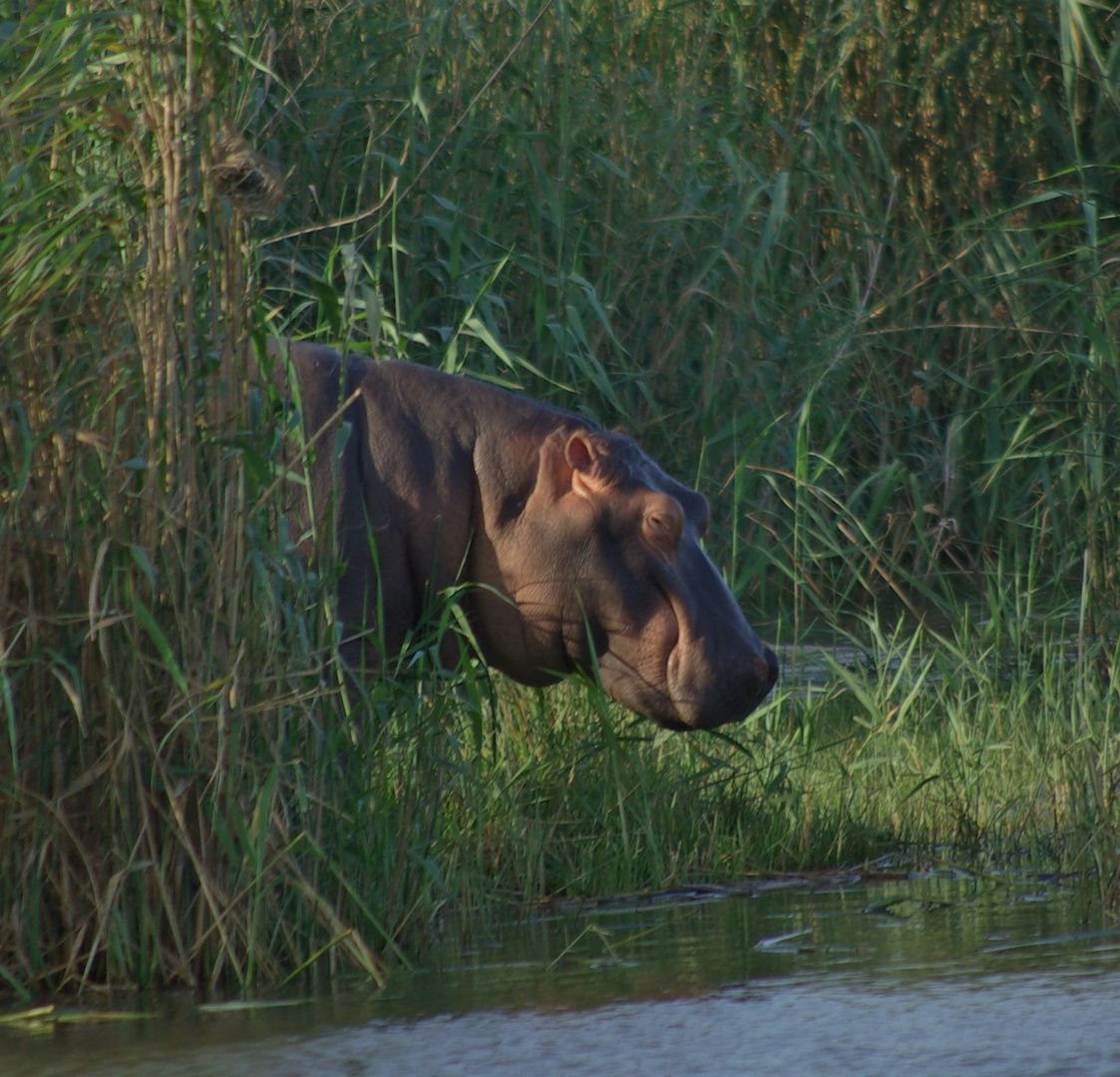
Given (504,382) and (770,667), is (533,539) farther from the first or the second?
(504,382)

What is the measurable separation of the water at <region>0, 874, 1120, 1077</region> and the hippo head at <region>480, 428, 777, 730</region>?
1.00 metres

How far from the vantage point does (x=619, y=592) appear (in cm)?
436

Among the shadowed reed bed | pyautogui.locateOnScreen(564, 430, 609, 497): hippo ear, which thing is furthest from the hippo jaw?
pyautogui.locateOnScreen(564, 430, 609, 497): hippo ear

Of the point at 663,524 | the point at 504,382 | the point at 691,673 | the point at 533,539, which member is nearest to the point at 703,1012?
the point at 691,673

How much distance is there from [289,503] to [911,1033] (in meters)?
1.35

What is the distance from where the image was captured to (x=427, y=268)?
549 cm

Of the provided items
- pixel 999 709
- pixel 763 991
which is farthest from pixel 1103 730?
pixel 763 991

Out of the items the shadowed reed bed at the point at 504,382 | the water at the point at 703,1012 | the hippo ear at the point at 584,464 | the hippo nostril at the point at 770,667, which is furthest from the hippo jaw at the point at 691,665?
the water at the point at 703,1012

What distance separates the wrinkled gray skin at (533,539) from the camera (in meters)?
4.26

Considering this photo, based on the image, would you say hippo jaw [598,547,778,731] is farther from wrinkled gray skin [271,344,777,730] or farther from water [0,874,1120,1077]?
water [0,874,1120,1077]

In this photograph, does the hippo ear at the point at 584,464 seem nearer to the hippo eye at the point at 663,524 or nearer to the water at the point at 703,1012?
the hippo eye at the point at 663,524

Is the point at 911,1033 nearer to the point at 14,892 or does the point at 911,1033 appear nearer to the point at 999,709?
the point at 14,892

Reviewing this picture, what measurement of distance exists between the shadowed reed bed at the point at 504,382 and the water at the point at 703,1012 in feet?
0.70

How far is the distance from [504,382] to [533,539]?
29.7 inches
